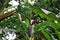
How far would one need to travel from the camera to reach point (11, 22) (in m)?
Answer: 1.73

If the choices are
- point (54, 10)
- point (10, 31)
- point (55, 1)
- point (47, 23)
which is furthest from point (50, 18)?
point (55, 1)

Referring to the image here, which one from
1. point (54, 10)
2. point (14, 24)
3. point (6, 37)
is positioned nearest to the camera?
point (6, 37)

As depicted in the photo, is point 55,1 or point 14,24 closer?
point 14,24

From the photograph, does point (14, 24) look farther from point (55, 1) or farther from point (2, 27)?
point (55, 1)

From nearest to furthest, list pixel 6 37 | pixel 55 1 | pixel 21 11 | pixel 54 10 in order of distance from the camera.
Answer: pixel 6 37 → pixel 21 11 → pixel 54 10 → pixel 55 1

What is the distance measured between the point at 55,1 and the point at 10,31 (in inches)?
45.2

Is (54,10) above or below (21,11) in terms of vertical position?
below

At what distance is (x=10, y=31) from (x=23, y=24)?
12 centimetres

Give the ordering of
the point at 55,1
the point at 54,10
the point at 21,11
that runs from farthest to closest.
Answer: the point at 55,1 < the point at 54,10 < the point at 21,11

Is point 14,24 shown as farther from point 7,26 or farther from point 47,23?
point 47,23

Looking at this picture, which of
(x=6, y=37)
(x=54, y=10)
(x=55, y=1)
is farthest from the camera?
(x=55, y=1)

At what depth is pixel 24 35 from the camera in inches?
65.6

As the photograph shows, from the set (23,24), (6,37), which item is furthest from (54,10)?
(6,37)

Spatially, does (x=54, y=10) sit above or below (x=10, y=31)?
below
